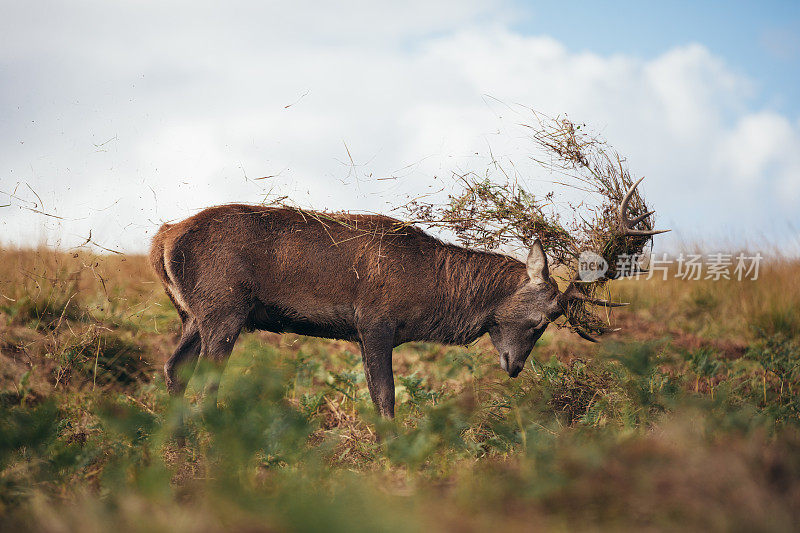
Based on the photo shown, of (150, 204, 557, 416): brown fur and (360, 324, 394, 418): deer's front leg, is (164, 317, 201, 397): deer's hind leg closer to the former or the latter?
(150, 204, 557, 416): brown fur

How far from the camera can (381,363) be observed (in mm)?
6055

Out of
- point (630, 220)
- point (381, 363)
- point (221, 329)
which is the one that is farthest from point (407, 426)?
point (630, 220)

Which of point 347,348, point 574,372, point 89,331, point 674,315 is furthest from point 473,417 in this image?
point 674,315

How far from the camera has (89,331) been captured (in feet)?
24.5

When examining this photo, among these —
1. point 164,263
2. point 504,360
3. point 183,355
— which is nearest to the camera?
point 164,263

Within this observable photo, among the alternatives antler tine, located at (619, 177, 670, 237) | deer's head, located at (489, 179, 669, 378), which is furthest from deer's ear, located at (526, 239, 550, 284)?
antler tine, located at (619, 177, 670, 237)

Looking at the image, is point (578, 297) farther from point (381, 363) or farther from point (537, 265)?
point (381, 363)

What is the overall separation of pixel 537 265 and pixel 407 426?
1.91 meters

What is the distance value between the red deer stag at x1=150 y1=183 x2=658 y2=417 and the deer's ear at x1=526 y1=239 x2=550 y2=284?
10mm

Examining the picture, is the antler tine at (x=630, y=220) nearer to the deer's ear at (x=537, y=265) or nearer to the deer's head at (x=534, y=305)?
the deer's head at (x=534, y=305)

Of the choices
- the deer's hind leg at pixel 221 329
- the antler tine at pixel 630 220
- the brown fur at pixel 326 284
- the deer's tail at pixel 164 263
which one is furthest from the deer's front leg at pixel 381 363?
the antler tine at pixel 630 220

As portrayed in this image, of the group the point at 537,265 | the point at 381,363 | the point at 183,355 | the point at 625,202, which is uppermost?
the point at 625,202

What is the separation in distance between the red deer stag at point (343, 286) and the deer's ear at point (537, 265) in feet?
0.03

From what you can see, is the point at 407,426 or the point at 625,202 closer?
the point at 407,426
